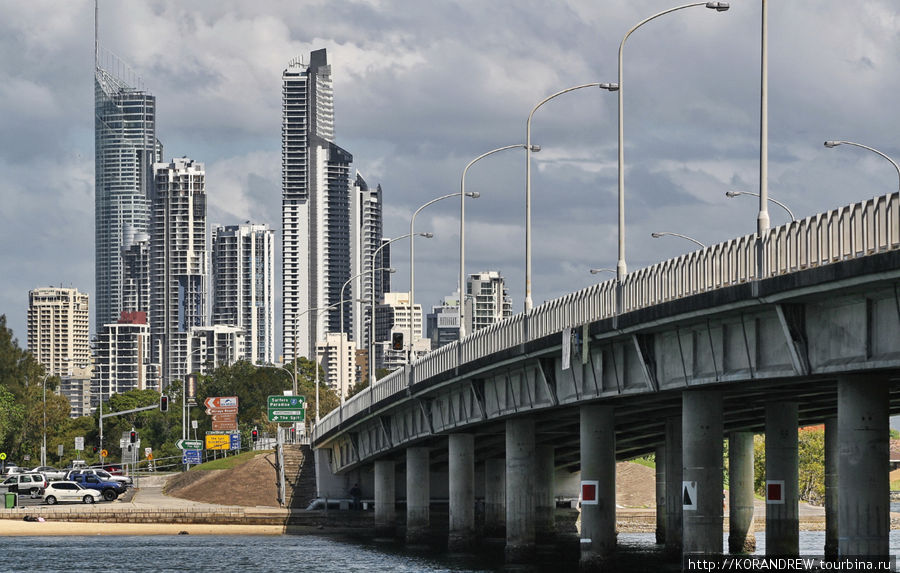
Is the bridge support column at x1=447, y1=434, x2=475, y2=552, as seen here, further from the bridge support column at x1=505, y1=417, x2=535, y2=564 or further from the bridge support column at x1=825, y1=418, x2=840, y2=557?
the bridge support column at x1=825, y1=418, x2=840, y2=557

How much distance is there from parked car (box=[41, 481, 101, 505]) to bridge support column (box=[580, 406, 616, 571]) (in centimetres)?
5992

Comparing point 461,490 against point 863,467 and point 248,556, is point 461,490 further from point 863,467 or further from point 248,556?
point 863,467

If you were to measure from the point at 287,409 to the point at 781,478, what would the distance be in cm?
6704

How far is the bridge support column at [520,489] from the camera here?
70.6 m

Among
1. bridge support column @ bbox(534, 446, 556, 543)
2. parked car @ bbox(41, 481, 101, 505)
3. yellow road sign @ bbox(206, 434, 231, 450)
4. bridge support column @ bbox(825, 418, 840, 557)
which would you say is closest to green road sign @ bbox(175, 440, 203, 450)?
yellow road sign @ bbox(206, 434, 231, 450)

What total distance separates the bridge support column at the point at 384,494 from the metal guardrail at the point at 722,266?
31.4 metres

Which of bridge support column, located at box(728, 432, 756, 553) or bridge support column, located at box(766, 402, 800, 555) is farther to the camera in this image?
bridge support column, located at box(728, 432, 756, 553)

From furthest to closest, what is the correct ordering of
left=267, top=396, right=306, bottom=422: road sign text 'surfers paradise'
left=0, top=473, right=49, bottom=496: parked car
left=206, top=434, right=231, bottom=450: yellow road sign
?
1. left=206, top=434, right=231, bottom=450: yellow road sign
2. left=267, top=396, right=306, bottom=422: road sign text 'surfers paradise'
3. left=0, top=473, right=49, bottom=496: parked car

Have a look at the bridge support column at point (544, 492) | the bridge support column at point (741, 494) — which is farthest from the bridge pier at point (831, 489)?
the bridge support column at point (544, 492)

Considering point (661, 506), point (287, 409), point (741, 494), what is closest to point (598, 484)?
point (741, 494)

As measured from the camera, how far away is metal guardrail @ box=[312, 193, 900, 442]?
38.1 meters

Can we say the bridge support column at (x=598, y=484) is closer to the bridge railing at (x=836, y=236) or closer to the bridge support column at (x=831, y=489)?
the bridge railing at (x=836, y=236)

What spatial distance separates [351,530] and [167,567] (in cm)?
3755

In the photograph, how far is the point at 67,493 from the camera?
11181 cm
